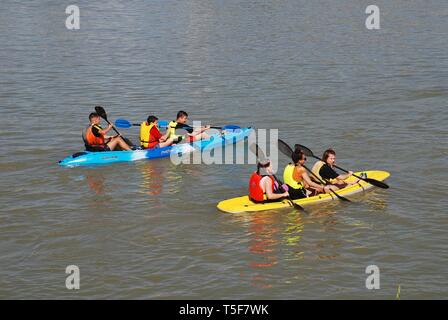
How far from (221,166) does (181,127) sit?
1.68 metres

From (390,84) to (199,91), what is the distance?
7.40 metres

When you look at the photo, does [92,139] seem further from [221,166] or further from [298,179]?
[298,179]

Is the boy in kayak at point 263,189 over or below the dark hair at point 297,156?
below

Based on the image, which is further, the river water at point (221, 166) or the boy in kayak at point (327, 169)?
the boy in kayak at point (327, 169)

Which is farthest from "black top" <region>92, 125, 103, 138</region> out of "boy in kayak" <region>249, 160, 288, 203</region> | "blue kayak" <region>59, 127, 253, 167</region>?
"boy in kayak" <region>249, 160, 288, 203</region>

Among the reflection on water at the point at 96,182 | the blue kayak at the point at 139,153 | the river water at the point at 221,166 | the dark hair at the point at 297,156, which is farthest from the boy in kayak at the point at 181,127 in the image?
the dark hair at the point at 297,156

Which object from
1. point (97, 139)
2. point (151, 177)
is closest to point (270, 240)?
point (151, 177)

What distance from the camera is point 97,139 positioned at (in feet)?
68.3

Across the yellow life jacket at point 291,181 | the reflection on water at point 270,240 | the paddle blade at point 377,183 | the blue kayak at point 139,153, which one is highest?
the blue kayak at point 139,153

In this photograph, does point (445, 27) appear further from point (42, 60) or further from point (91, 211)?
point (91, 211)

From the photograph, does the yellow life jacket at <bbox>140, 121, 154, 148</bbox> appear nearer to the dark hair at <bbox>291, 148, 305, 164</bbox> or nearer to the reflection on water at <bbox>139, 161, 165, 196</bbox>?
the reflection on water at <bbox>139, 161, 165, 196</bbox>

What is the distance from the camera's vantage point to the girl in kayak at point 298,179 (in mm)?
16703

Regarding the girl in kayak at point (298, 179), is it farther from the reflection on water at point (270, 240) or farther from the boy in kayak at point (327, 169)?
the reflection on water at point (270, 240)

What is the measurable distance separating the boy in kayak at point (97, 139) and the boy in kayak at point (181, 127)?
1.30 metres
